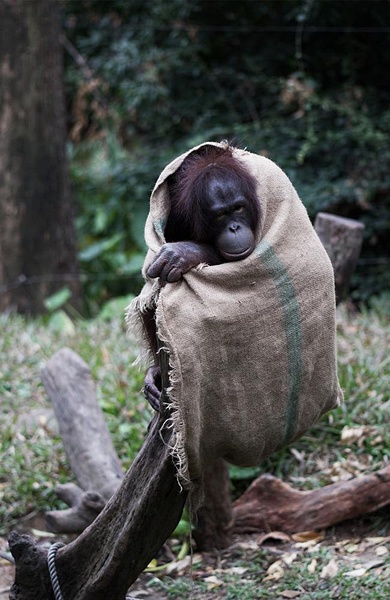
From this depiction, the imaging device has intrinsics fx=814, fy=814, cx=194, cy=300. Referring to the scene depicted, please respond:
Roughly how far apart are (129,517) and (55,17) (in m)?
4.39

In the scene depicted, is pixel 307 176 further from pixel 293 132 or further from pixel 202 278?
pixel 202 278

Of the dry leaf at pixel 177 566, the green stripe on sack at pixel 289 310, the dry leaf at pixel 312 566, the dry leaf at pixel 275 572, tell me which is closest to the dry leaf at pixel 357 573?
the dry leaf at pixel 312 566

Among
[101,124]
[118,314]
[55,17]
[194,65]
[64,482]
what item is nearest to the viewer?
[64,482]

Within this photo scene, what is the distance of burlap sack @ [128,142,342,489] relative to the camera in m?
2.05

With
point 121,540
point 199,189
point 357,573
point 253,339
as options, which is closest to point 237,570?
point 357,573

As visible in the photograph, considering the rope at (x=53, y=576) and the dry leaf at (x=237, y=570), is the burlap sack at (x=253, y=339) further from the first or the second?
the dry leaf at (x=237, y=570)

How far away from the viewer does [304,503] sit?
309cm

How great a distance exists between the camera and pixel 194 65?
257 inches

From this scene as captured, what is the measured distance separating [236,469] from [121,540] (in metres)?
1.11

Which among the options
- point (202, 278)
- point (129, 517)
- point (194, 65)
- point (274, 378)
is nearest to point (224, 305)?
point (202, 278)

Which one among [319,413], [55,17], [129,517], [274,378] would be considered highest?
[55,17]

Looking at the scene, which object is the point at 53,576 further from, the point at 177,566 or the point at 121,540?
the point at 177,566

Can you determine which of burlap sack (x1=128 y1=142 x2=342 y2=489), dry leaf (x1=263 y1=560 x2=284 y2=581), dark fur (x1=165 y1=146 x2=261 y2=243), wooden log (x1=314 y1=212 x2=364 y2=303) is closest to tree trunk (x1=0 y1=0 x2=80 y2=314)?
wooden log (x1=314 y1=212 x2=364 y2=303)

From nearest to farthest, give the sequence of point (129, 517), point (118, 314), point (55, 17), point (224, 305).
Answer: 1. point (224, 305)
2. point (129, 517)
3. point (118, 314)
4. point (55, 17)
